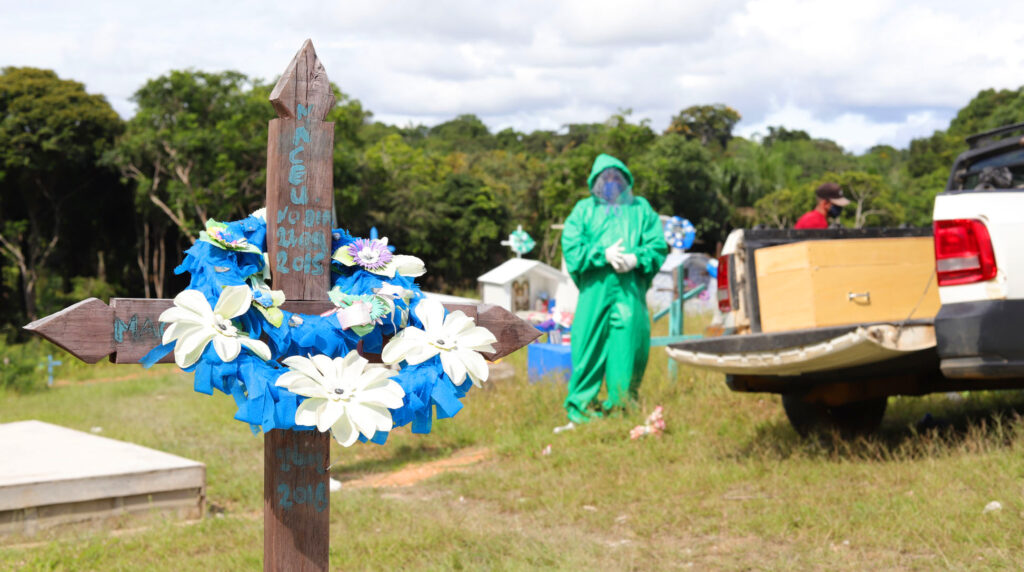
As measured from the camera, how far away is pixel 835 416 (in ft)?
21.7

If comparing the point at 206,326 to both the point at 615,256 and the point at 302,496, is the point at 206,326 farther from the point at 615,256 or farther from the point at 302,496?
the point at 615,256

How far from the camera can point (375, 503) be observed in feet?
19.1

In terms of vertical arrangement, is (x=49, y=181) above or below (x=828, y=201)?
above

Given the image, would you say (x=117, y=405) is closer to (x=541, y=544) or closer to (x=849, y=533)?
(x=541, y=544)

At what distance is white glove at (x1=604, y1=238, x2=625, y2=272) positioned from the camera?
7762 millimetres

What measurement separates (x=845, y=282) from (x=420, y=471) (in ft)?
11.6

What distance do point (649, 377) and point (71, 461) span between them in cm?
522

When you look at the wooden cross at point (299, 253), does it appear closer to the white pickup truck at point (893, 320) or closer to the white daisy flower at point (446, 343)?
the white daisy flower at point (446, 343)

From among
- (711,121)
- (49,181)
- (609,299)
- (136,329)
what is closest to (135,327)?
(136,329)

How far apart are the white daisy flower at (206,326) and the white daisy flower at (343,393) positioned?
4.8 inches

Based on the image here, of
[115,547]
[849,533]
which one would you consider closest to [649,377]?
[849,533]

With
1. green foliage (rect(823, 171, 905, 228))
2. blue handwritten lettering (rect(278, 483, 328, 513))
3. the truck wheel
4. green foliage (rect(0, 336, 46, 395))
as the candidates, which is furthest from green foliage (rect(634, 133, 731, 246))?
blue handwritten lettering (rect(278, 483, 328, 513))

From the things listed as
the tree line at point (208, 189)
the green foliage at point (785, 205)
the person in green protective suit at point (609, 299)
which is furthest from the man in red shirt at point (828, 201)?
the green foliage at point (785, 205)

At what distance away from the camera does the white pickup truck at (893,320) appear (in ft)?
15.2
